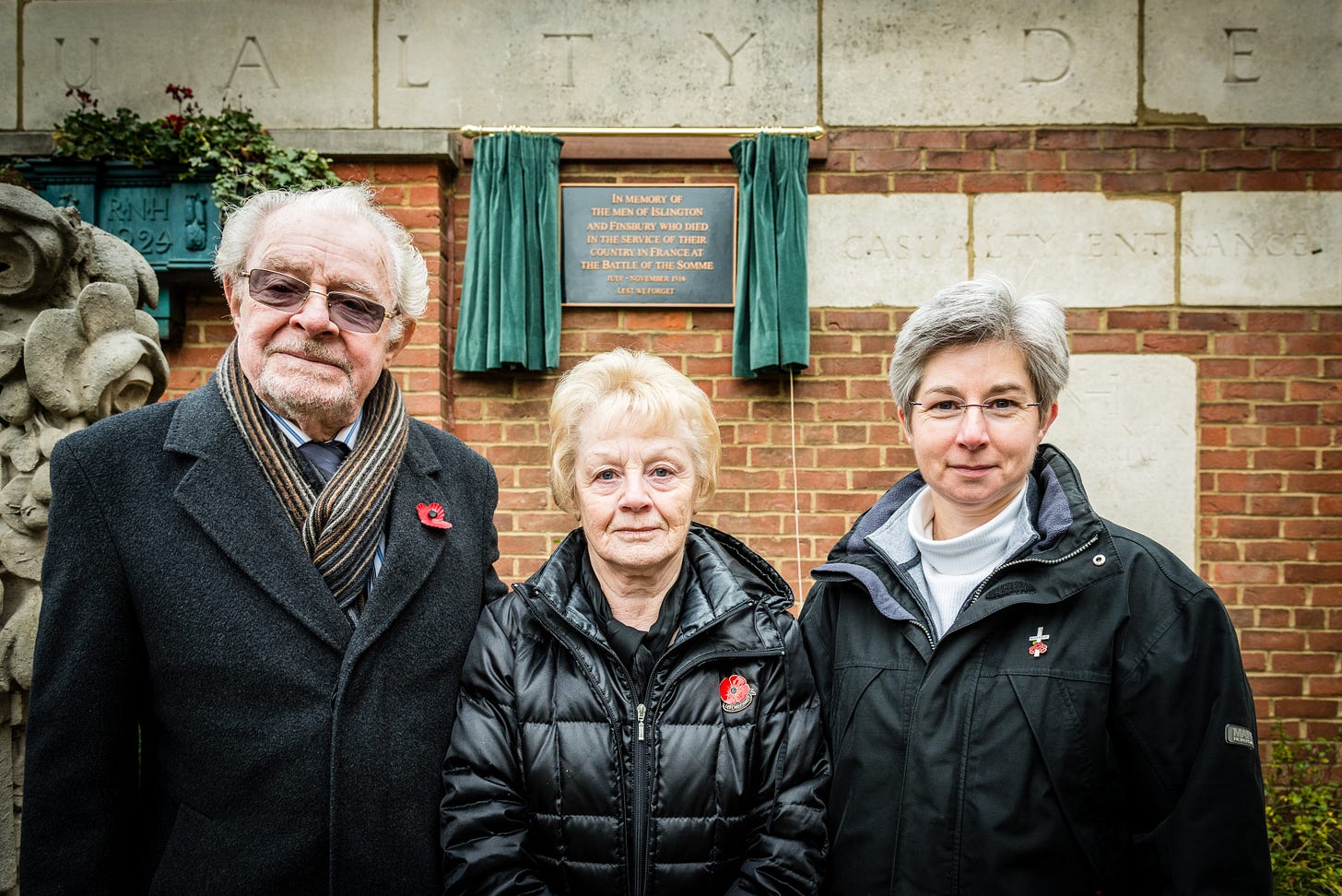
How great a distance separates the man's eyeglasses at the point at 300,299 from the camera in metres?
1.65

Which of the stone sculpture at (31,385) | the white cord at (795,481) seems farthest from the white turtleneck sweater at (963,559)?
the white cord at (795,481)

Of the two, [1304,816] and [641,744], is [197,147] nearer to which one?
[641,744]

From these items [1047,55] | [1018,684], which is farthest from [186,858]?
[1047,55]

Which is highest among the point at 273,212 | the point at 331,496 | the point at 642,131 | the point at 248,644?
the point at 642,131

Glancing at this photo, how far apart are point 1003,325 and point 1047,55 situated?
9.86 ft

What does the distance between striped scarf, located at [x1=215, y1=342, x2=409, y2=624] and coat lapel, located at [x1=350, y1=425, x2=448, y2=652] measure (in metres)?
0.04

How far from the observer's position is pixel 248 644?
1503 millimetres

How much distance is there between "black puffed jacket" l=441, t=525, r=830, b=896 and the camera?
156 cm

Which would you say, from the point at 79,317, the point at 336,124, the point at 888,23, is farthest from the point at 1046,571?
the point at 336,124

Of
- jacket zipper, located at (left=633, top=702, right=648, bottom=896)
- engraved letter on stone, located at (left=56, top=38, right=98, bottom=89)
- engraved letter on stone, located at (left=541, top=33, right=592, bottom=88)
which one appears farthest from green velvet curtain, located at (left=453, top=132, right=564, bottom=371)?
jacket zipper, located at (left=633, top=702, right=648, bottom=896)

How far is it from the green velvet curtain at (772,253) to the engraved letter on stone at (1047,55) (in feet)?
3.81

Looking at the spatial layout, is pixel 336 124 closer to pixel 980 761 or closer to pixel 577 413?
pixel 577 413

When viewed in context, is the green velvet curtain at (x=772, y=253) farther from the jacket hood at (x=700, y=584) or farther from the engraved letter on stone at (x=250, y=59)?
the engraved letter on stone at (x=250, y=59)

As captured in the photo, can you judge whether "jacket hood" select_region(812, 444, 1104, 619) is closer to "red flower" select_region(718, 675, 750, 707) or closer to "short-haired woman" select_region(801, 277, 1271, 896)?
"short-haired woman" select_region(801, 277, 1271, 896)
